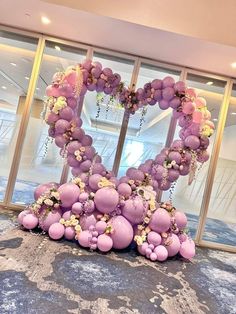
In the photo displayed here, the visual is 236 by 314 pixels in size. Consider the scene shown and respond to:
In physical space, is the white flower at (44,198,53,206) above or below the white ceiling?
below

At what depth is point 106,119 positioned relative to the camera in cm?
399

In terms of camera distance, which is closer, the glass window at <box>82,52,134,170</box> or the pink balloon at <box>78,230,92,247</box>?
the pink balloon at <box>78,230,92,247</box>

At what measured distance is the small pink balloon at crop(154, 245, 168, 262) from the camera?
315 centimetres

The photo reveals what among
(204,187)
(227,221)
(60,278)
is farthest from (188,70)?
(60,278)

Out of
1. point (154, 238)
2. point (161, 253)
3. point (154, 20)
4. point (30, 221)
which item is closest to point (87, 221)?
point (30, 221)

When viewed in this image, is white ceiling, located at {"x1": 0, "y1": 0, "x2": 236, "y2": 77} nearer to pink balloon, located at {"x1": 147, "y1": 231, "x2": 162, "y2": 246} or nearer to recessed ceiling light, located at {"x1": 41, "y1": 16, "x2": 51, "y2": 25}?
recessed ceiling light, located at {"x1": 41, "y1": 16, "x2": 51, "y2": 25}

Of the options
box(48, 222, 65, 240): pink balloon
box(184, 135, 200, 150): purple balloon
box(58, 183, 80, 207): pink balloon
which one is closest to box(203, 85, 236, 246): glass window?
box(184, 135, 200, 150): purple balloon

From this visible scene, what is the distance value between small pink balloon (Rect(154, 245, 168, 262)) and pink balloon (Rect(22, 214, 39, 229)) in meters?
1.39

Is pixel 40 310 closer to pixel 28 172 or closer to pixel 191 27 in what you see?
pixel 28 172

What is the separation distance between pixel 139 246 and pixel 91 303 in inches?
48.8

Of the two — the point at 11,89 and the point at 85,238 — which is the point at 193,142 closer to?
the point at 85,238

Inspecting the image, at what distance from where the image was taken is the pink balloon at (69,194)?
10.7ft

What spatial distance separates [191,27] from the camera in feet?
10.5

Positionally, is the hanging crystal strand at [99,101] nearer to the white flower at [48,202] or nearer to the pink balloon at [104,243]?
the white flower at [48,202]
